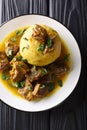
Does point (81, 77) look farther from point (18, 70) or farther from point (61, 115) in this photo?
point (18, 70)

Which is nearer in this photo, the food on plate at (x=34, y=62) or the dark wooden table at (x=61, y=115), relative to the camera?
the food on plate at (x=34, y=62)

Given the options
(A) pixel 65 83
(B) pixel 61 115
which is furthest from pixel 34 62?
(B) pixel 61 115

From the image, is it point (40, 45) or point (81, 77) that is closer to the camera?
point (40, 45)

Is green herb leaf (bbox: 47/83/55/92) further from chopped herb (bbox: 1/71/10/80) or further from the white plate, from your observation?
chopped herb (bbox: 1/71/10/80)

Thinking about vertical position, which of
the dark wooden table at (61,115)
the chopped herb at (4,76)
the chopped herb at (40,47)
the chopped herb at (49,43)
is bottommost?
the dark wooden table at (61,115)

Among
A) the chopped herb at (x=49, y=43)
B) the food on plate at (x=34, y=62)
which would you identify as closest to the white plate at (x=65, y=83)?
the food on plate at (x=34, y=62)

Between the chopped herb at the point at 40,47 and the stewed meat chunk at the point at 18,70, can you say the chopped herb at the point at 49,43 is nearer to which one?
the chopped herb at the point at 40,47

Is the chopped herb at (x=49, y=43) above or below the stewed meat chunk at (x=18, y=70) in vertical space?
above

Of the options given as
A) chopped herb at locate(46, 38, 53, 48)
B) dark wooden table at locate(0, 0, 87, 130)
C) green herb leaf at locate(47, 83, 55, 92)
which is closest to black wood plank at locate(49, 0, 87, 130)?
dark wooden table at locate(0, 0, 87, 130)
